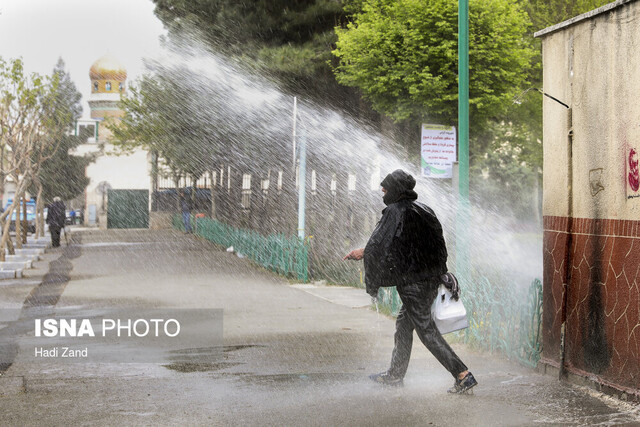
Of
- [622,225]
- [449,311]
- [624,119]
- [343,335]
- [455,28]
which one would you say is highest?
[455,28]

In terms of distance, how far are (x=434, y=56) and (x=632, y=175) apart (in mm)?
9394

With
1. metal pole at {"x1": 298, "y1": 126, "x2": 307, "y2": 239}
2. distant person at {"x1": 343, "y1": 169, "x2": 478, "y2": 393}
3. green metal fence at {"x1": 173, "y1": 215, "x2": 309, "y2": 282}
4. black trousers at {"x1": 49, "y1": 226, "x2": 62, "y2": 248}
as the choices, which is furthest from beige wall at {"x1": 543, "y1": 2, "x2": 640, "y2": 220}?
black trousers at {"x1": 49, "y1": 226, "x2": 62, "y2": 248}

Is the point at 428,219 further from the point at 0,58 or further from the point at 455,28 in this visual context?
the point at 0,58

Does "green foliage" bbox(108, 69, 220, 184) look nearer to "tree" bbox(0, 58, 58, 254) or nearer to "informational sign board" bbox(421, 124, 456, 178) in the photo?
"tree" bbox(0, 58, 58, 254)

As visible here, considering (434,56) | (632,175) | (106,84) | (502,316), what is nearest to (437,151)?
(502,316)

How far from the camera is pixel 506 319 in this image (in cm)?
819

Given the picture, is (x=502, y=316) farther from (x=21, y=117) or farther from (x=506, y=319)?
(x=21, y=117)

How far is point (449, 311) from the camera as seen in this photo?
6625mm

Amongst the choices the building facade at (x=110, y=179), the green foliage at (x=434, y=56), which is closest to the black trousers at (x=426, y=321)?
the green foliage at (x=434, y=56)

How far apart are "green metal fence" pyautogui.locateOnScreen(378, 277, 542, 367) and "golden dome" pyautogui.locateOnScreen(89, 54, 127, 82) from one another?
77470mm

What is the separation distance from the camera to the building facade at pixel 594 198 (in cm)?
611

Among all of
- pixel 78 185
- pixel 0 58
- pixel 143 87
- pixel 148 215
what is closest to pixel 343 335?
pixel 0 58

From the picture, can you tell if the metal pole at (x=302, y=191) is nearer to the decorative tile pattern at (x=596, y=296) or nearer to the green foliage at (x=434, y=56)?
the green foliage at (x=434, y=56)

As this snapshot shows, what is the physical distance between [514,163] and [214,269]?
40751 millimetres
